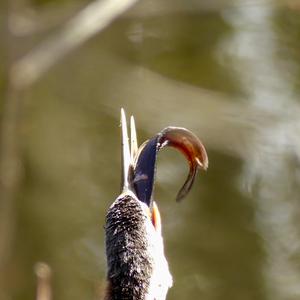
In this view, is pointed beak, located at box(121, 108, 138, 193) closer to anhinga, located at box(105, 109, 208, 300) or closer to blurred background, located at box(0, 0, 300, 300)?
anhinga, located at box(105, 109, 208, 300)

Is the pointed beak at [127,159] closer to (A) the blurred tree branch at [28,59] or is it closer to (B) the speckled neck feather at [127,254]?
(B) the speckled neck feather at [127,254]

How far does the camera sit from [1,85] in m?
5.39

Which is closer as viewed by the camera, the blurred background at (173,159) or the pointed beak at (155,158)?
the pointed beak at (155,158)

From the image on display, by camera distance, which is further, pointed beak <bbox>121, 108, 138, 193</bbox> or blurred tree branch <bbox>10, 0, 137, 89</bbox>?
blurred tree branch <bbox>10, 0, 137, 89</bbox>

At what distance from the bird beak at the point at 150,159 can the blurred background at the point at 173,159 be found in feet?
6.36

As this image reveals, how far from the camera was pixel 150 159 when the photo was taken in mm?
2658

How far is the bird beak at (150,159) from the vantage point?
8.70 ft

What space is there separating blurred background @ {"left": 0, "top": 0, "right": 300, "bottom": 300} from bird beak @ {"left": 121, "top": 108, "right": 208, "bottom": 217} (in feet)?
6.36

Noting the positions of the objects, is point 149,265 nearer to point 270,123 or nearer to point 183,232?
point 270,123

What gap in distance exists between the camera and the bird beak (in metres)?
2.65

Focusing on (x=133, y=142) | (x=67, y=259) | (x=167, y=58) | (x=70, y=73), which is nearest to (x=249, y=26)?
(x=167, y=58)

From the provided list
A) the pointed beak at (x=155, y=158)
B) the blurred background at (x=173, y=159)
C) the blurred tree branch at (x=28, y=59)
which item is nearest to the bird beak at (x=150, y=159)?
the pointed beak at (x=155, y=158)

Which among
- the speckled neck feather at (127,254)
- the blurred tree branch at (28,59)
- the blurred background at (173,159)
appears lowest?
the speckled neck feather at (127,254)

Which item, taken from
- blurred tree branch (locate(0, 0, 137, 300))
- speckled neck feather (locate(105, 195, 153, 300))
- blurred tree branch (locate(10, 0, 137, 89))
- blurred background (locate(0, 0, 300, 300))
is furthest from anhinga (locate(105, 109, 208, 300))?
blurred background (locate(0, 0, 300, 300))
